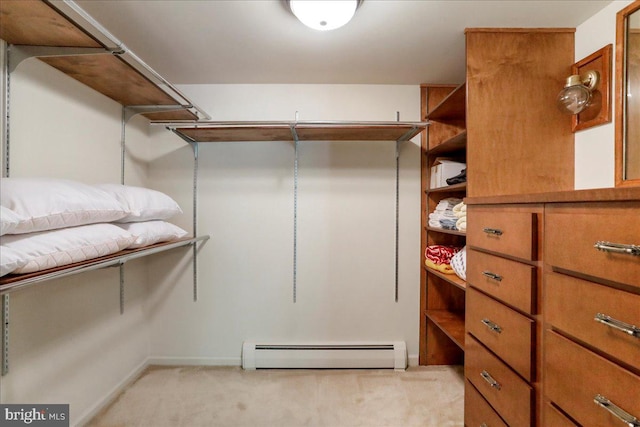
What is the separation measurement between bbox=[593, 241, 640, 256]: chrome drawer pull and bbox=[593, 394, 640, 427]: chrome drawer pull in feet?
1.31

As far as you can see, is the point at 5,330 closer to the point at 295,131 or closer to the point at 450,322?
the point at 295,131

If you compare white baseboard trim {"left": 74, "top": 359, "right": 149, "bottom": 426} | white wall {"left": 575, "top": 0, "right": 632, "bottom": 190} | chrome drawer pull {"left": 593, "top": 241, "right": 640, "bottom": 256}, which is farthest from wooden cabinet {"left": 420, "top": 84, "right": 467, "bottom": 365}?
white baseboard trim {"left": 74, "top": 359, "right": 149, "bottom": 426}

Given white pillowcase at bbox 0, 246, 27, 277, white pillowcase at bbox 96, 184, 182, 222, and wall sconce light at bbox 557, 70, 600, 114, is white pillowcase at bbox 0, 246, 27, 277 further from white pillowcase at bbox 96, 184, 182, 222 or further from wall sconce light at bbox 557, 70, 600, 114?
wall sconce light at bbox 557, 70, 600, 114

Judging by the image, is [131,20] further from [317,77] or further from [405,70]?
[405,70]

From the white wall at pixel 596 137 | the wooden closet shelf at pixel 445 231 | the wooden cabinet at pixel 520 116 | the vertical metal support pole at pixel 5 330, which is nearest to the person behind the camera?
the vertical metal support pole at pixel 5 330

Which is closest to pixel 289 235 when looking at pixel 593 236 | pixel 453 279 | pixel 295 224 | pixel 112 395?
pixel 295 224

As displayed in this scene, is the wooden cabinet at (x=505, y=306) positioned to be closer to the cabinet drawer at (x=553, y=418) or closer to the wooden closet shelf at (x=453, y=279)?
the cabinet drawer at (x=553, y=418)

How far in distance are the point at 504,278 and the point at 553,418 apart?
0.46m

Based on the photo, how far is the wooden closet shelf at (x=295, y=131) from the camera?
1.71 m

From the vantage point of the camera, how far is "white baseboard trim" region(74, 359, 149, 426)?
1.57m

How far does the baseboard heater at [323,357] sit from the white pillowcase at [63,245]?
1344mm

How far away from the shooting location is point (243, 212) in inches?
86.7

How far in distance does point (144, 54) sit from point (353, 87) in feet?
4.65

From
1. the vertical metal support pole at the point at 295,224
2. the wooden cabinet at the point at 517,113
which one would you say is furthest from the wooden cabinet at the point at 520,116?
the vertical metal support pole at the point at 295,224
